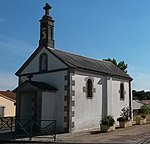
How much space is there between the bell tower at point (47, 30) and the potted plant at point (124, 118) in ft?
26.4

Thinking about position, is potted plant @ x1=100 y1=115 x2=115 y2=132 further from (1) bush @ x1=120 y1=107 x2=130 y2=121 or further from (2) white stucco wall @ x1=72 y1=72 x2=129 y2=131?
(1) bush @ x1=120 y1=107 x2=130 y2=121

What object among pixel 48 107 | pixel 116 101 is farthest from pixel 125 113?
pixel 48 107

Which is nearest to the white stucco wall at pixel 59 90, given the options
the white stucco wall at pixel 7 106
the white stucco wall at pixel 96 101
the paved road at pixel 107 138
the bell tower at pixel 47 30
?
the white stucco wall at pixel 96 101

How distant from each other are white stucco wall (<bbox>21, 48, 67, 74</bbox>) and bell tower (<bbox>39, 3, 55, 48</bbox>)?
62 cm

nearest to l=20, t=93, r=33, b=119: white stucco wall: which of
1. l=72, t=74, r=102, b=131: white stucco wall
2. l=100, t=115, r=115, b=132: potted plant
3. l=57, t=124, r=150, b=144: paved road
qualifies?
l=72, t=74, r=102, b=131: white stucco wall

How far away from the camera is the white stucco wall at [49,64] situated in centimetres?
1884

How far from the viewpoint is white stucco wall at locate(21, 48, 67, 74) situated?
742 inches

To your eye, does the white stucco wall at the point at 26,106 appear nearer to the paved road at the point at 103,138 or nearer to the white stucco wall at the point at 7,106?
the paved road at the point at 103,138

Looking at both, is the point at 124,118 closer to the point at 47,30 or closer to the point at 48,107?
the point at 48,107

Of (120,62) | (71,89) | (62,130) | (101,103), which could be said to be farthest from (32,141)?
(120,62)

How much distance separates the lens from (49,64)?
63.8 feet

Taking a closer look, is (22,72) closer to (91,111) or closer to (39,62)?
(39,62)

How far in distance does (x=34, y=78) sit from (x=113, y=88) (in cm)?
670

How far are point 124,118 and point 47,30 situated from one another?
9405 mm
